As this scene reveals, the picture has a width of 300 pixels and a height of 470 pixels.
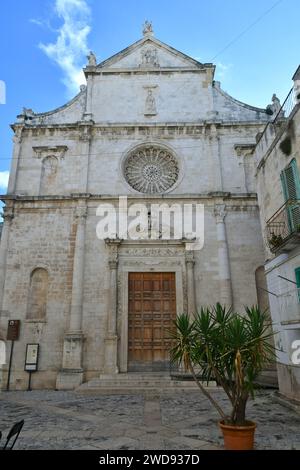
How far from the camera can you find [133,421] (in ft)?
23.3

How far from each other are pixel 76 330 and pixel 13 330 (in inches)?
97.1

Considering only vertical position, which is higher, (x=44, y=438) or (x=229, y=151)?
(x=229, y=151)

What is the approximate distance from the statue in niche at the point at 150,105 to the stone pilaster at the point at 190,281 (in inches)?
286

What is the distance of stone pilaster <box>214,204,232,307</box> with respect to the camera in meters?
13.2

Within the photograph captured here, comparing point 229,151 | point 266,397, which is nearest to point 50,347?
point 266,397

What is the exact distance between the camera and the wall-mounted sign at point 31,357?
40.4 feet

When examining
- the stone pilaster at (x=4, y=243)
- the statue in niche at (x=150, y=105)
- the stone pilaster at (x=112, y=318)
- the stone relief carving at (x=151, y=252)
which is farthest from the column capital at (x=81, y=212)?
the statue in niche at (x=150, y=105)

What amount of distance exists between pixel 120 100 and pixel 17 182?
253 inches

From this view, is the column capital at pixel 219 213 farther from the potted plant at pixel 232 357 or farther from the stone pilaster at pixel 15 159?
the stone pilaster at pixel 15 159

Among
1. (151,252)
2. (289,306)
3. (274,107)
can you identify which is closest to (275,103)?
(274,107)

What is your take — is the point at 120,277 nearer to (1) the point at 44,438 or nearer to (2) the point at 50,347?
(2) the point at 50,347

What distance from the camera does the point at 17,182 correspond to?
14969mm

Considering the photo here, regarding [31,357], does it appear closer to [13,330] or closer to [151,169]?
[13,330]

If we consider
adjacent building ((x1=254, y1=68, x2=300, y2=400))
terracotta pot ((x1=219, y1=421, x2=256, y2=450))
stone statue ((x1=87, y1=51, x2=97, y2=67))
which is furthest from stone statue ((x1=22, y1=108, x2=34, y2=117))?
terracotta pot ((x1=219, y1=421, x2=256, y2=450))
